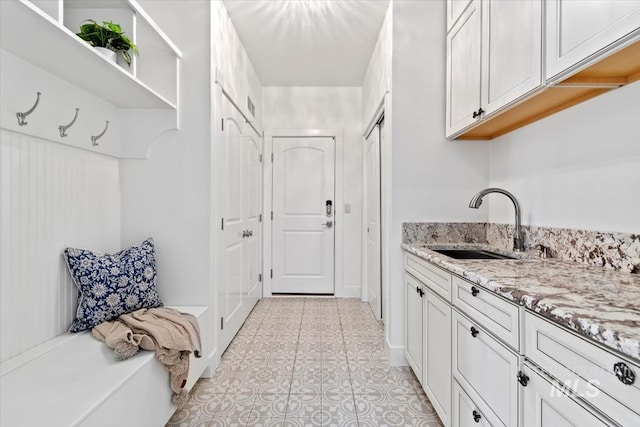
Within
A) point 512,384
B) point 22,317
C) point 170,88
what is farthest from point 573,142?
point 22,317

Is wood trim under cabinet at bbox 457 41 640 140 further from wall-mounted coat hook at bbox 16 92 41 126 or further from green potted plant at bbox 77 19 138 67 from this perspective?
wall-mounted coat hook at bbox 16 92 41 126

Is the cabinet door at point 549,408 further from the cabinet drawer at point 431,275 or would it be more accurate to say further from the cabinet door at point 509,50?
the cabinet door at point 509,50

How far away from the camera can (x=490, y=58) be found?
164cm

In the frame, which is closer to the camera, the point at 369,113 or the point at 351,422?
the point at 351,422

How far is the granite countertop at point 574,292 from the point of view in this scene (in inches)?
25.5

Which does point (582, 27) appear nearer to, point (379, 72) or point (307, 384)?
point (379, 72)

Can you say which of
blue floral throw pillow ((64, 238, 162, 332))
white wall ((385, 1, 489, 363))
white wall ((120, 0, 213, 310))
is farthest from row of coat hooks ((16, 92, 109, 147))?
white wall ((385, 1, 489, 363))

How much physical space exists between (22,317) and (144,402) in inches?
25.2

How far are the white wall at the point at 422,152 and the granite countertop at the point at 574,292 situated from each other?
0.82 metres

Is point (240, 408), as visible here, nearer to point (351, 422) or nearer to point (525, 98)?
point (351, 422)

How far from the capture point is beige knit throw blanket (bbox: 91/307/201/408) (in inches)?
58.7

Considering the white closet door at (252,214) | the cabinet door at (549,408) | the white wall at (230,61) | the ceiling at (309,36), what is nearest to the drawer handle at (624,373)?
the cabinet door at (549,408)

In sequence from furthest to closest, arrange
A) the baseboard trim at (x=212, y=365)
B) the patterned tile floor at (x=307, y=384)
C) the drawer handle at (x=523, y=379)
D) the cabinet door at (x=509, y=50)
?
the baseboard trim at (x=212, y=365), the patterned tile floor at (x=307, y=384), the cabinet door at (x=509, y=50), the drawer handle at (x=523, y=379)

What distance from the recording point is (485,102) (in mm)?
1706
